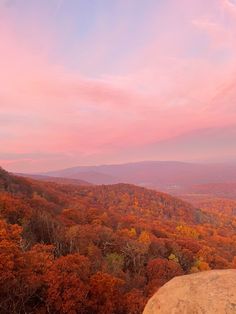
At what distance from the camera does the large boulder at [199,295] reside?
8562mm

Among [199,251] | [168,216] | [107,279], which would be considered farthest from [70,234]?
[168,216]

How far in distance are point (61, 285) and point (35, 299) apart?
188 cm

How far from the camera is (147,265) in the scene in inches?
1686

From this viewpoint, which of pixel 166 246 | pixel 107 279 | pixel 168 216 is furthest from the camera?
pixel 168 216

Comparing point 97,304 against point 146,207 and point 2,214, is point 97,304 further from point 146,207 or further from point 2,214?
point 146,207

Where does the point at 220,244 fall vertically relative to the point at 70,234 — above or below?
below

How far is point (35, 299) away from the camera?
64.0ft

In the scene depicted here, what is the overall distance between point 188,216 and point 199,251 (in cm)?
11971

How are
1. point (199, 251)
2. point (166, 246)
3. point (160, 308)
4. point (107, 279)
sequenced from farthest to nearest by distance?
point (199, 251) → point (166, 246) → point (107, 279) → point (160, 308)

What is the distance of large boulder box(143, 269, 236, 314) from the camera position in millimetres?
8562

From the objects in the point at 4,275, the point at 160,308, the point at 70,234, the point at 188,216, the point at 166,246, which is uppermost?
the point at 160,308

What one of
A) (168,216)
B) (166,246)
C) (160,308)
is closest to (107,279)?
(160,308)

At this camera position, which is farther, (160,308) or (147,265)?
(147,265)

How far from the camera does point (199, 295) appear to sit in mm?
9008
